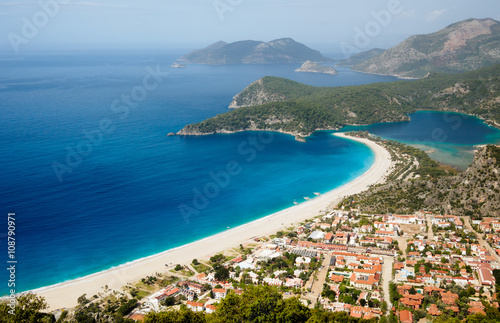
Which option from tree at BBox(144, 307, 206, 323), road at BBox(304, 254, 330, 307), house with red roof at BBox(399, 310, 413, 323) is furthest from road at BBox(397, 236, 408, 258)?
tree at BBox(144, 307, 206, 323)

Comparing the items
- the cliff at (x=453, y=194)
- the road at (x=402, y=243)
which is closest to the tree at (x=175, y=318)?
the road at (x=402, y=243)

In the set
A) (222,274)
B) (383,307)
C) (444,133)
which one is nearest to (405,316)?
(383,307)

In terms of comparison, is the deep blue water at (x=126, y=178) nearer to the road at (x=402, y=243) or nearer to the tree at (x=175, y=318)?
the tree at (x=175, y=318)

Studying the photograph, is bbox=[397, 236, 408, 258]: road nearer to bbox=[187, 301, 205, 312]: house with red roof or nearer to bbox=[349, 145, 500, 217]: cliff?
bbox=[349, 145, 500, 217]: cliff

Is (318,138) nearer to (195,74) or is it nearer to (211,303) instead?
(211,303)

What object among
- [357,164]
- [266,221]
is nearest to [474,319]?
[266,221]

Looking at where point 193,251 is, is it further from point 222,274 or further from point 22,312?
point 22,312
